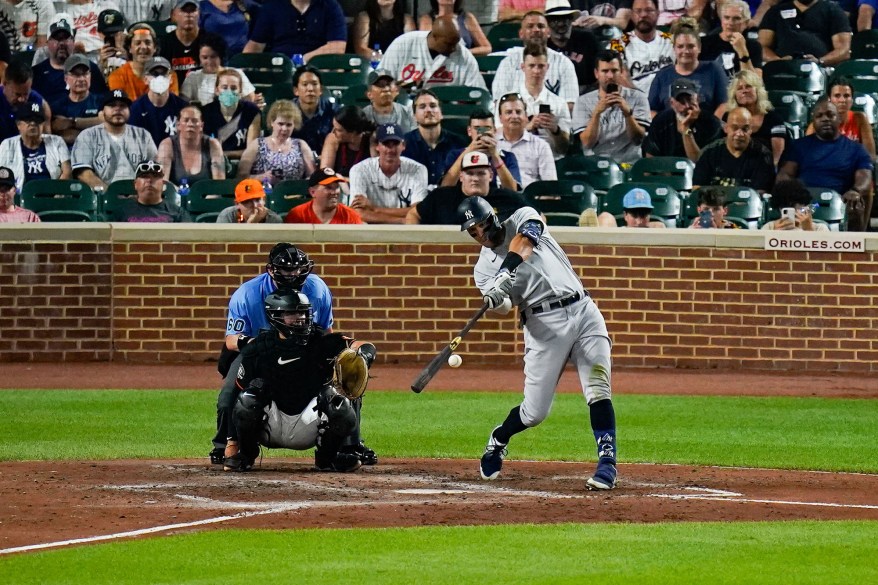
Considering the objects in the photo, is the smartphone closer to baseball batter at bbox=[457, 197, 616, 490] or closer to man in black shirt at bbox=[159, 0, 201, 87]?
man in black shirt at bbox=[159, 0, 201, 87]

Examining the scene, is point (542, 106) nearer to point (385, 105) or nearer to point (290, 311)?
point (385, 105)

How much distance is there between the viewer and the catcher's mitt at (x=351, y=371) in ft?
28.5

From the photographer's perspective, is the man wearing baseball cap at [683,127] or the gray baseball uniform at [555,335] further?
the man wearing baseball cap at [683,127]

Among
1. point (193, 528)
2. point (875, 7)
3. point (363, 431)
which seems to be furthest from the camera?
point (875, 7)

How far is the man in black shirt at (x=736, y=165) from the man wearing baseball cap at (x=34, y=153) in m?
6.73

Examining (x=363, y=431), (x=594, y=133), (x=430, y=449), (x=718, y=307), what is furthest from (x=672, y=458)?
(x=594, y=133)

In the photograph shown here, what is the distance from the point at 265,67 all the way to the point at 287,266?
8.93 m

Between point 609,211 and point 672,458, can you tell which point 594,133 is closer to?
point 609,211

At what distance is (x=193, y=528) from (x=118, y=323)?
29.3 ft

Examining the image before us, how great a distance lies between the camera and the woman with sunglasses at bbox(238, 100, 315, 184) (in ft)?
52.2

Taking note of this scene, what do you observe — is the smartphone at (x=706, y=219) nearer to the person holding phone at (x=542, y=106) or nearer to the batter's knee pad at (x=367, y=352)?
the person holding phone at (x=542, y=106)

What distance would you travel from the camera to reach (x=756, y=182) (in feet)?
52.5

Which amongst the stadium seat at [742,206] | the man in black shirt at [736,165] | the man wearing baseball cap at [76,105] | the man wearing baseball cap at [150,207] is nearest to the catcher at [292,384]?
the man wearing baseball cap at [150,207]

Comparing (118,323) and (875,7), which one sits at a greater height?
(875,7)
